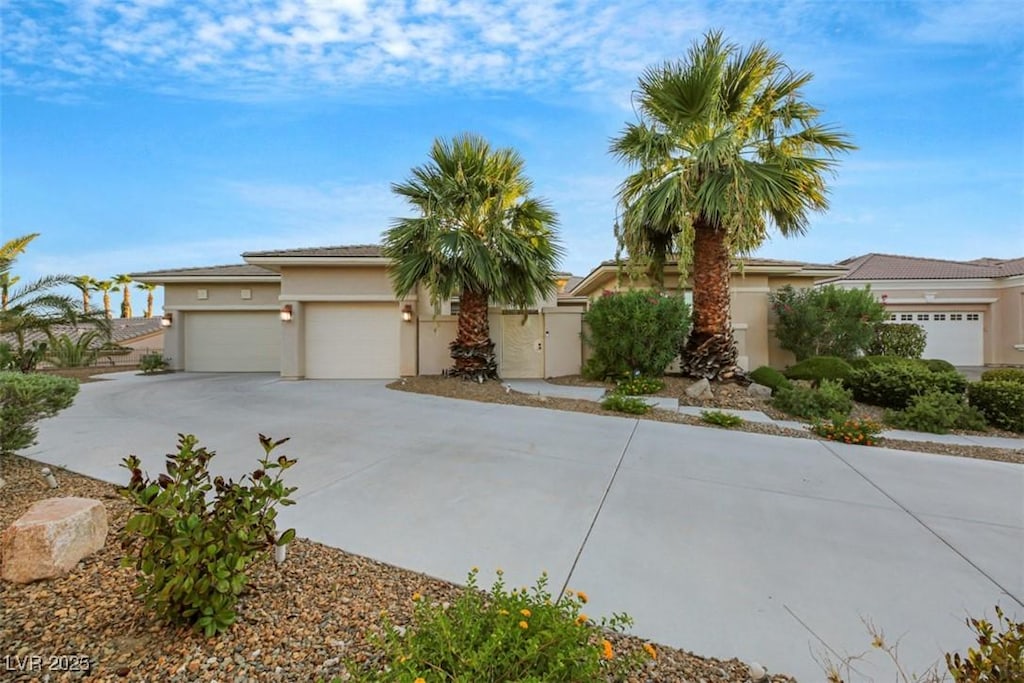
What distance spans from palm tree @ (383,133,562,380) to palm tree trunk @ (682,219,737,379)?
10.5 feet

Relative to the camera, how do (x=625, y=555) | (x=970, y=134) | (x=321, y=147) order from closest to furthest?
(x=625, y=555) → (x=970, y=134) → (x=321, y=147)

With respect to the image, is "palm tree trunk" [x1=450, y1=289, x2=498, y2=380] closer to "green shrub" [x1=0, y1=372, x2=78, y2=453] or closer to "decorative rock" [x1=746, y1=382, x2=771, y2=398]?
"decorative rock" [x1=746, y1=382, x2=771, y2=398]

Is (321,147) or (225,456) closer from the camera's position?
(225,456)

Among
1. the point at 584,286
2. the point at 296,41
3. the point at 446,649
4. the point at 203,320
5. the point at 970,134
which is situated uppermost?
the point at 296,41

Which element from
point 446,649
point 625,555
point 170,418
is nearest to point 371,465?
point 625,555

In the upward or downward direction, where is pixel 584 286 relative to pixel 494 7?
downward

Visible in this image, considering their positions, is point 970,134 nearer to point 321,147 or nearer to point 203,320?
point 321,147

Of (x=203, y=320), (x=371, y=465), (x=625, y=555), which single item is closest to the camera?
(x=625, y=555)

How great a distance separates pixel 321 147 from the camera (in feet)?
36.1

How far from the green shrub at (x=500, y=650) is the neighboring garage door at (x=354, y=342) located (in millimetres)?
11162

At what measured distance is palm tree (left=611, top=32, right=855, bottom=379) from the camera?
9086 millimetres

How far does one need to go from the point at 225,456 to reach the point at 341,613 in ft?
11.9

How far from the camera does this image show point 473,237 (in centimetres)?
998

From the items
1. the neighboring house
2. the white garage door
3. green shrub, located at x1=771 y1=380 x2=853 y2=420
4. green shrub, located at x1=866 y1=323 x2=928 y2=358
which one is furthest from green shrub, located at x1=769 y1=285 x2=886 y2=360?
the white garage door
